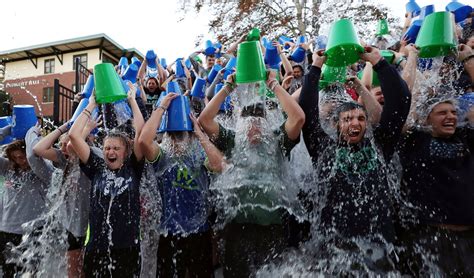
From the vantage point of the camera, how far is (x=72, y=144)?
293 centimetres

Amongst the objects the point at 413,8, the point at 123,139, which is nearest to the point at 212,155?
the point at 123,139

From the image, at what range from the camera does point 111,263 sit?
2701mm

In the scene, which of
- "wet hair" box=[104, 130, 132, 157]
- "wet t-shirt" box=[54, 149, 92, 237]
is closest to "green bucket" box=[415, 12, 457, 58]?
"wet hair" box=[104, 130, 132, 157]

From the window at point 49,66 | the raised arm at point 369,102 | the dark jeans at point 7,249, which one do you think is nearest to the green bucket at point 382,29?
the raised arm at point 369,102

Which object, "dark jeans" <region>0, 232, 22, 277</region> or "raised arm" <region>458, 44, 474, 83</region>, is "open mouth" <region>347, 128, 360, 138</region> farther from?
"dark jeans" <region>0, 232, 22, 277</region>

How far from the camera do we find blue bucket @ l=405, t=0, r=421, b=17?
478 cm

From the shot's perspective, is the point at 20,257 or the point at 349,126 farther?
the point at 20,257

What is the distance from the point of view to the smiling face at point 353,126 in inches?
99.3

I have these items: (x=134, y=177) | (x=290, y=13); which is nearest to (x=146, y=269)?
(x=134, y=177)

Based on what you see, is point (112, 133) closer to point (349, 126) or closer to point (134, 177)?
point (134, 177)

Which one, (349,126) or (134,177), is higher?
(349,126)

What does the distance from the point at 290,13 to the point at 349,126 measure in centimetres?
1009

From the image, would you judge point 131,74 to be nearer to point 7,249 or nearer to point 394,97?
point 7,249

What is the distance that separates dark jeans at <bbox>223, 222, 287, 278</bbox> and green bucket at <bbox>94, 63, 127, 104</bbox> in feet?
4.63
